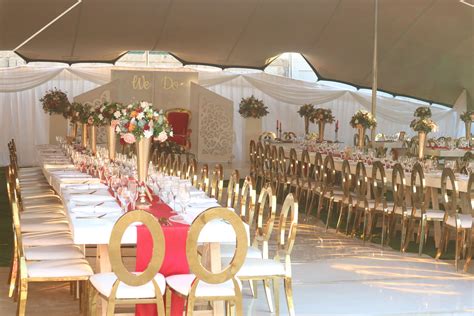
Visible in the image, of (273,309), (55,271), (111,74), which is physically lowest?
(273,309)

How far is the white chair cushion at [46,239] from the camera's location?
629cm

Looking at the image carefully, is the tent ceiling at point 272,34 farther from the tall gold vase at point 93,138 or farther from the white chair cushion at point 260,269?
the white chair cushion at point 260,269

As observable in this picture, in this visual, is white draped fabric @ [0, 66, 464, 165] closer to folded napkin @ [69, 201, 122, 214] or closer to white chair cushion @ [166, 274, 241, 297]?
folded napkin @ [69, 201, 122, 214]

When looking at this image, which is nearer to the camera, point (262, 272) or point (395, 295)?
point (262, 272)

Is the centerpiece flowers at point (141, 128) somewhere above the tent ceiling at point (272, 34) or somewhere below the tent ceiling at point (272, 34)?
below

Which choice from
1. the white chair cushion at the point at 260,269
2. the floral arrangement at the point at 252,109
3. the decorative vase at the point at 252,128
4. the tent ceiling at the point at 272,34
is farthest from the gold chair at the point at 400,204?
the decorative vase at the point at 252,128

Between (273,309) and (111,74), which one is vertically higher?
(111,74)

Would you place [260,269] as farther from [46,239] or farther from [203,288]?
[46,239]

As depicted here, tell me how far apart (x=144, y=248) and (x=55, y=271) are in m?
0.63

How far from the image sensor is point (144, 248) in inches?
200

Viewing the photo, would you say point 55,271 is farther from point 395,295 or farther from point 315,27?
point 315,27

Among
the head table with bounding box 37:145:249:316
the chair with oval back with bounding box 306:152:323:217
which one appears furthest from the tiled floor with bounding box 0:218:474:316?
the chair with oval back with bounding box 306:152:323:217

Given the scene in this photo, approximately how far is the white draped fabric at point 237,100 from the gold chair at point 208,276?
47.3 feet

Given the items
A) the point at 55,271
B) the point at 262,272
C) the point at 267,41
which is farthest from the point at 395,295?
the point at 267,41
